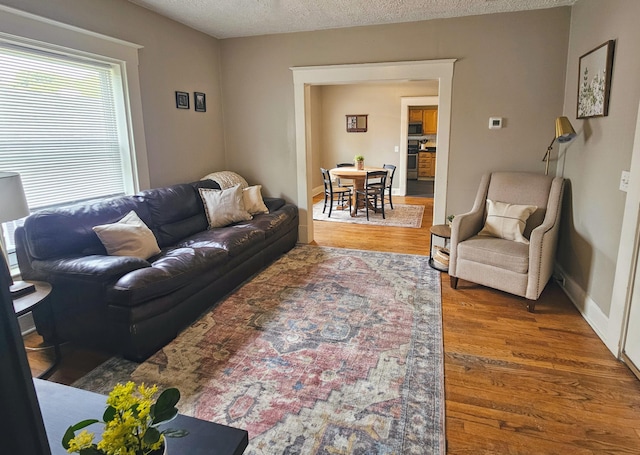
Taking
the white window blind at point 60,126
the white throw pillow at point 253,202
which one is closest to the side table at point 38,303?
the white window blind at point 60,126

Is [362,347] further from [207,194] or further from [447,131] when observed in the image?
[447,131]

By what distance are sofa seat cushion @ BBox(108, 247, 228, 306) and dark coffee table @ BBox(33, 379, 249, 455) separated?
3.62ft

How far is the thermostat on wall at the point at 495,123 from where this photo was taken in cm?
414

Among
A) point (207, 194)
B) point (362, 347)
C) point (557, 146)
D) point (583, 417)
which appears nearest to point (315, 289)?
point (362, 347)

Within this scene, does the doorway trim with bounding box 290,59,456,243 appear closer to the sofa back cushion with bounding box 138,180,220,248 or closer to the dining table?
the sofa back cushion with bounding box 138,180,220,248

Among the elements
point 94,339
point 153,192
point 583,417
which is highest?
point 153,192

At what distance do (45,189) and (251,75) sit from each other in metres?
2.80

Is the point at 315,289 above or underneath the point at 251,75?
underneath

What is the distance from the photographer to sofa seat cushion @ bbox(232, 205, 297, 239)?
4094mm

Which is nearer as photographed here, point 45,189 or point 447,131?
point 45,189

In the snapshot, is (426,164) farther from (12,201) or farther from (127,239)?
(12,201)

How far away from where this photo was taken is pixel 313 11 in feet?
12.7

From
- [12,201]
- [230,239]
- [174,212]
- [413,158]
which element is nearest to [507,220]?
[230,239]

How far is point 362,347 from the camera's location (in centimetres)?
268
